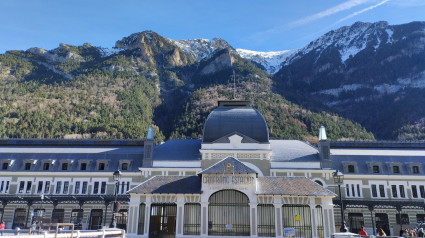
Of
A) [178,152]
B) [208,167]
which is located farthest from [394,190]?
[178,152]

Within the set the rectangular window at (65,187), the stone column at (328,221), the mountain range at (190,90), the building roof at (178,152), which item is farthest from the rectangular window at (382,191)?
the mountain range at (190,90)

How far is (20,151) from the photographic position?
5784 centimetres

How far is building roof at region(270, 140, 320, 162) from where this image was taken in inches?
2096

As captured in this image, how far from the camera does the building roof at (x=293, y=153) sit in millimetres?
53250

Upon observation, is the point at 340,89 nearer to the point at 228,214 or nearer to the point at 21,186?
the point at 21,186

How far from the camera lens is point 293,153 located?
54656 mm

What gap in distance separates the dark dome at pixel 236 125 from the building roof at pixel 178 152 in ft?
11.4

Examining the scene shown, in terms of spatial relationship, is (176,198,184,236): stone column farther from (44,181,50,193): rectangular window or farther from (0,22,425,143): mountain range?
(0,22,425,143): mountain range

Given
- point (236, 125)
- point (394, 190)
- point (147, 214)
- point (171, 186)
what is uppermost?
point (236, 125)

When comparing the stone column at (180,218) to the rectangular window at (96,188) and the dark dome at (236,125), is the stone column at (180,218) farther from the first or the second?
the rectangular window at (96,188)

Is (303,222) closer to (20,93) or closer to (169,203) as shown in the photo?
(169,203)

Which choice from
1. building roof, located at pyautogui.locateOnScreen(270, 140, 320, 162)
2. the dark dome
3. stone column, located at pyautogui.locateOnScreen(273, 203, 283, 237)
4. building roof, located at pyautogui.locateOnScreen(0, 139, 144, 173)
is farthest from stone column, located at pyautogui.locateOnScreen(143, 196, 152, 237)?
building roof, located at pyautogui.locateOnScreen(270, 140, 320, 162)

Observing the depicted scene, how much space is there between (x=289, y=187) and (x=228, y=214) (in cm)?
678

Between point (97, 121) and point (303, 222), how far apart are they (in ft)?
305
